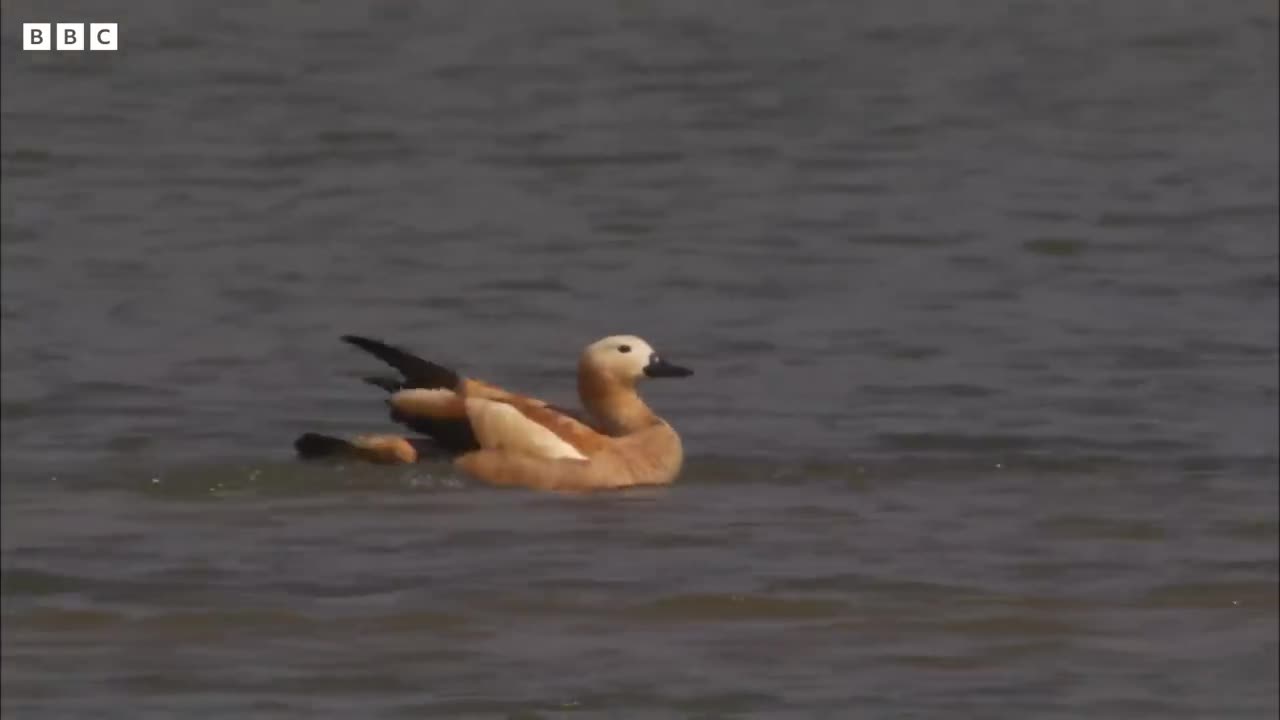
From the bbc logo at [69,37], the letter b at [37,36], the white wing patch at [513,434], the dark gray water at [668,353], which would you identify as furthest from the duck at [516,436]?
the letter b at [37,36]

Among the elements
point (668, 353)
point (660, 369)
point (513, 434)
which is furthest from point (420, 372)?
point (668, 353)

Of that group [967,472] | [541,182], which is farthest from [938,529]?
[541,182]

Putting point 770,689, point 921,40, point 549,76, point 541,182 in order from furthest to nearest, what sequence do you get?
point 921,40, point 549,76, point 541,182, point 770,689

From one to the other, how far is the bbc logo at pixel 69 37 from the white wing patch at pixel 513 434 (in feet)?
49.7

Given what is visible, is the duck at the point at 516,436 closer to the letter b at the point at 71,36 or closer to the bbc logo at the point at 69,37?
the bbc logo at the point at 69,37

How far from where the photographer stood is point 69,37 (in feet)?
97.2

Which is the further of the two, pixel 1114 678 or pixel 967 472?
pixel 967 472

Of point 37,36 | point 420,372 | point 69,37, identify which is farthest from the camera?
point 37,36

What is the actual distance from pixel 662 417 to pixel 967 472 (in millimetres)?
1589

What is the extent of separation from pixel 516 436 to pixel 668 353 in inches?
118

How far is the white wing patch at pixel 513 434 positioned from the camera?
14.0m

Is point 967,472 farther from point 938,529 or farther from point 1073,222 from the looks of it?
point 1073,222

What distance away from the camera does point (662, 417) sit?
50.6 feet

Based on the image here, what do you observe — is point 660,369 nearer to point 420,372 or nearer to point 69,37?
point 420,372
